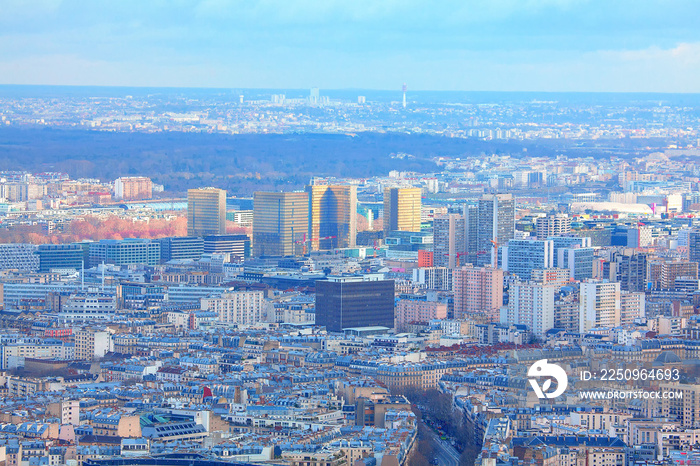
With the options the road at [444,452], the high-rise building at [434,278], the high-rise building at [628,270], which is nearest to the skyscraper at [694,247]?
the high-rise building at [628,270]

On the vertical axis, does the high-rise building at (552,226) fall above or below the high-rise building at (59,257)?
above

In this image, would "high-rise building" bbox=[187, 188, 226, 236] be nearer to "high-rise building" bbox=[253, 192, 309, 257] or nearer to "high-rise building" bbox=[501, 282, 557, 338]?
"high-rise building" bbox=[253, 192, 309, 257]

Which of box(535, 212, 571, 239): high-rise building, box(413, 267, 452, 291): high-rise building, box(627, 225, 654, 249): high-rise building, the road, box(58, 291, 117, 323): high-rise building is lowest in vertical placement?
the road

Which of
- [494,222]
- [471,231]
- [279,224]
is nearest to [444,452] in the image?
[471,231]

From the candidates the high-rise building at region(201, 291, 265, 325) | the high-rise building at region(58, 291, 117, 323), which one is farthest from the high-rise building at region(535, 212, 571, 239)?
the high-rise building at region(58, 291, 117, 323)

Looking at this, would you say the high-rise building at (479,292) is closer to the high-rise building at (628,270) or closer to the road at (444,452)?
the high-rise building at (628,270)

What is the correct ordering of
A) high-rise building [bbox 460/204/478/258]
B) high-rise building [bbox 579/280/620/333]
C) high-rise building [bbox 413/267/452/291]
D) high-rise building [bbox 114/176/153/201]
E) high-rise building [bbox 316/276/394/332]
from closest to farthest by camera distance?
1. high-rise building [bbox 316/276/394/332]
2. high-rise building [bbox 579/280/620/333]
3. high-rise building [bbox 413/267/452/291]
4. high-rise building [bbox 460/204/478/258]
5. high-rise building [bbox 114/176/153/201]

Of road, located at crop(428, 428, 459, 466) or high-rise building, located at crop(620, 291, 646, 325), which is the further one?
high-rise building, located at crop(620, 291, 646, 325)
